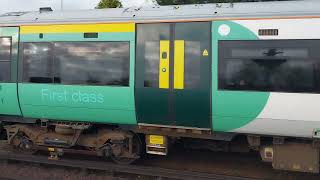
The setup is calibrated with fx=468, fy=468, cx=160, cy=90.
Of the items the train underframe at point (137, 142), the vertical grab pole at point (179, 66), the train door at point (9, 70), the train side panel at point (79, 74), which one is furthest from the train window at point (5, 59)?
the vertical grab pole at point (179, 66)

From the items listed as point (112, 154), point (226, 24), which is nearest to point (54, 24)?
point (112, 154)

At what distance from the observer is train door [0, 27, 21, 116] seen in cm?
980

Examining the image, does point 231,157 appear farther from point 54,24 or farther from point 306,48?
point 54,24

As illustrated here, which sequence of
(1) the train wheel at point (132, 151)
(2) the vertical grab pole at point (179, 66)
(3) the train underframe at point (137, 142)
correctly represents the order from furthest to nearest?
(1) the train wheel at point (132, 151)
(2) the vertical grab pole at point (179, 66)
(3) the train underframe at point (137, 142)

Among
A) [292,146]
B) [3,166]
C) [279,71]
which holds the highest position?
[279,71]

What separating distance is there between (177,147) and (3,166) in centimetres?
377

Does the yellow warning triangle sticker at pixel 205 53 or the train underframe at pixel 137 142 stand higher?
the yellow warning triangle sticker at pixel 205 53

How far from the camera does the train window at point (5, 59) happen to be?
9.88m

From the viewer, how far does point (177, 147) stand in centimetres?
1057

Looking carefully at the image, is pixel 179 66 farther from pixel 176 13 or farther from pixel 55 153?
pixel 55 153

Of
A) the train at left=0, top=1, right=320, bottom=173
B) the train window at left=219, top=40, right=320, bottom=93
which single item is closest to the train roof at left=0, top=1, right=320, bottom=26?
the train at left=0, top=1, right=320, bottom=173

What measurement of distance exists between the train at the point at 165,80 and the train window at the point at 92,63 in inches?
0.8

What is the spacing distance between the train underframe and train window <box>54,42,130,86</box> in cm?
94

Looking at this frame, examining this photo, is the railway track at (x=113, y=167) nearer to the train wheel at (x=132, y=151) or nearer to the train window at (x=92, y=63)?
the train wheel at (x=132, y=151)
